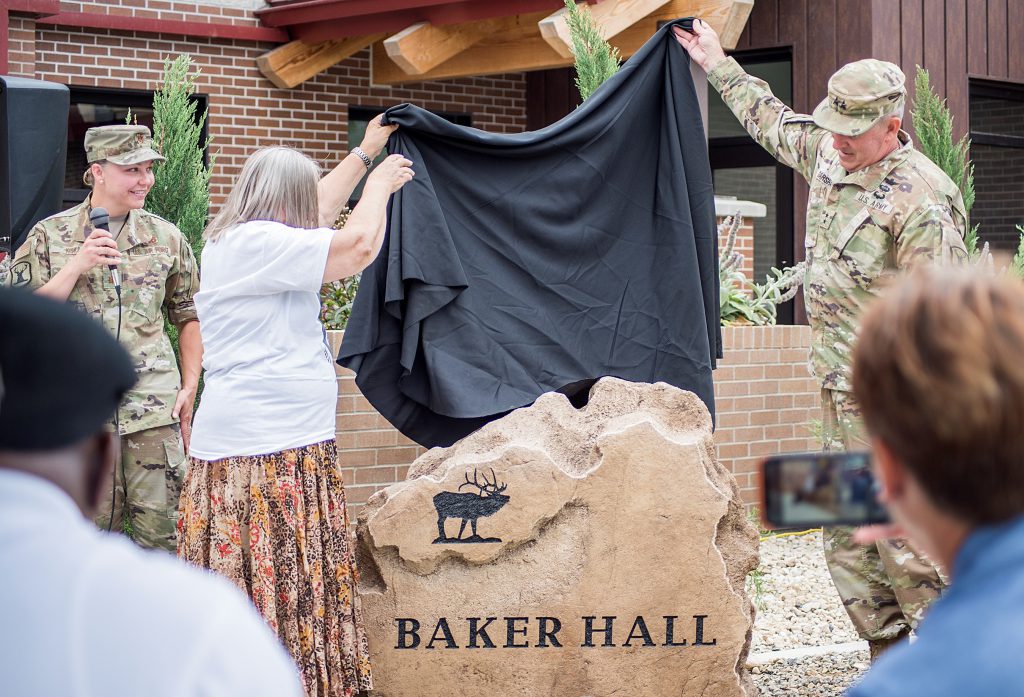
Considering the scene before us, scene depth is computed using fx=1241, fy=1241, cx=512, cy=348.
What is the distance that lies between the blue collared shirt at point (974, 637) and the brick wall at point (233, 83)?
8.54 m

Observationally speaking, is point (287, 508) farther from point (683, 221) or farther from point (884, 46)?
point (884, 46)

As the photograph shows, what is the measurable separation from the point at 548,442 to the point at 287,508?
106 centimetres

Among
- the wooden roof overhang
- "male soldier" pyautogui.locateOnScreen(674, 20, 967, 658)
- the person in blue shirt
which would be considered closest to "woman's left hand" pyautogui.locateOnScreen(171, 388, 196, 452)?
"male soldier" pyautogui.locateOnScreen(674, 20, 967, 658)

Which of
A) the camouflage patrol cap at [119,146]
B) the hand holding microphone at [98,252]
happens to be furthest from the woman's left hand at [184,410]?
the camouflage patrol cap at [119,146]

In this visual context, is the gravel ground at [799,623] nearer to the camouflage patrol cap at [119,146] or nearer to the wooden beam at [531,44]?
the camouflage patrol cap at [119,146]

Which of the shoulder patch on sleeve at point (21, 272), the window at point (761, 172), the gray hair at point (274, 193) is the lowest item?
the shoulder patch on sleeve at point (21, 272)

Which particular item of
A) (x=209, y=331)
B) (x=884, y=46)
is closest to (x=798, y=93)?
(x=884, y=46)

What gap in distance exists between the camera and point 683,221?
4895mm

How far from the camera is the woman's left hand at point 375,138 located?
14.5 ft

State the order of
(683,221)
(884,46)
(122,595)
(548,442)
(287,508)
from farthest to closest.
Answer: (884,46) < (683,221) < (548,442) < (287,508) < (122,595)

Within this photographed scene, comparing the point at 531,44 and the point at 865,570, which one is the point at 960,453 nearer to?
the point at 865,570

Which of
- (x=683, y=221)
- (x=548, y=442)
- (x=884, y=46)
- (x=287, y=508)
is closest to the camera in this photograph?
(x=287, y=508)

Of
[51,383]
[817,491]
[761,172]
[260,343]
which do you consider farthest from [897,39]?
[51,383]

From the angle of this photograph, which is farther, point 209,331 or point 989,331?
point 209,331
